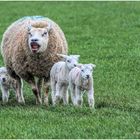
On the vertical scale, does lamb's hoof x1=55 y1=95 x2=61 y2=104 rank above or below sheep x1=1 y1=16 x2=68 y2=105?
below

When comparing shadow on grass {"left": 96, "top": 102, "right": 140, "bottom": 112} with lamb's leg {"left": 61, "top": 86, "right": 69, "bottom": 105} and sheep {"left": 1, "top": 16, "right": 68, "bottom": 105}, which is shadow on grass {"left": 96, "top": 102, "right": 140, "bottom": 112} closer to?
lamb's leg {"left": 61, "top": 86, "right": 69, "bottom": 105}

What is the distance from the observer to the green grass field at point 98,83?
8.86m

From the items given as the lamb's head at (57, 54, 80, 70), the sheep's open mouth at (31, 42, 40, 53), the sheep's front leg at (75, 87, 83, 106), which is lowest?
→ the sheep's front leg at (75, 87, 83, 106)

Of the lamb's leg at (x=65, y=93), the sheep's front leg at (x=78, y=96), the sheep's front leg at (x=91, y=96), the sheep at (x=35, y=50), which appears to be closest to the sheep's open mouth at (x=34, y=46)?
the sheep at (x=35, y=50)

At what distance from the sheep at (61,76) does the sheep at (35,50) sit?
13.9 inches

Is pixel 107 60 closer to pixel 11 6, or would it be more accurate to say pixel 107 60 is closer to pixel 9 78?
pixel 9 78

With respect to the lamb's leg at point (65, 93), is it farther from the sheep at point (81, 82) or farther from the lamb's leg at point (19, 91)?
the lamb's leg at point (19, 91)

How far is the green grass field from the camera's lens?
8.86 m

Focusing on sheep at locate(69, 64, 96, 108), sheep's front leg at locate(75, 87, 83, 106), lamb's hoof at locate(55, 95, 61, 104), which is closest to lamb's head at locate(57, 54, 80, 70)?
sheep at locate(69, 64, 96, 108)

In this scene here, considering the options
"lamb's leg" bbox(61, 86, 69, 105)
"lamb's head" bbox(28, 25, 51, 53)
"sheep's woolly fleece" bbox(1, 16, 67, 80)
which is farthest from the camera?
"sheep's woolly fleece" bbox(1, 16, 67, 80)

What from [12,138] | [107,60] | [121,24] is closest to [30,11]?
[121,24]

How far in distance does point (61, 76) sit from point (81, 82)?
67 cm

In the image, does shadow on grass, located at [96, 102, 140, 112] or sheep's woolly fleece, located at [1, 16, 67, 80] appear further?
sheep's woolly fleece, located at [1, 16, 67, 80]

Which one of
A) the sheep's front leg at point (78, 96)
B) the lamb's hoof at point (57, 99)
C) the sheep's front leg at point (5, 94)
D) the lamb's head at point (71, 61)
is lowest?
the sheep's front leg at point (5, 94)
